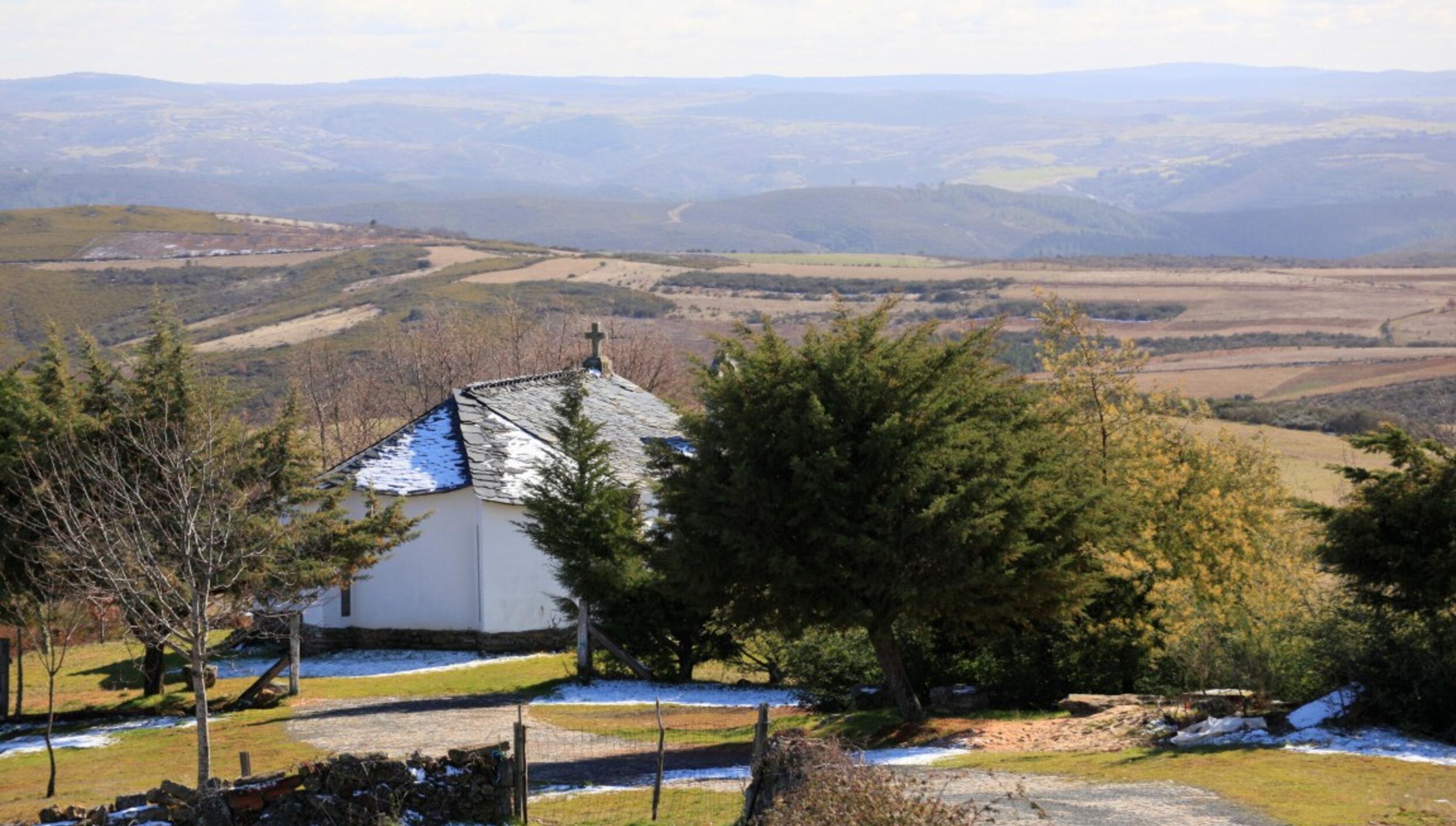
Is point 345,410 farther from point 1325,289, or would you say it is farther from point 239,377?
point 1325,289

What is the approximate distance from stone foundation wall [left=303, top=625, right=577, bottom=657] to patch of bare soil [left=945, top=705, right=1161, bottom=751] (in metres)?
14.3

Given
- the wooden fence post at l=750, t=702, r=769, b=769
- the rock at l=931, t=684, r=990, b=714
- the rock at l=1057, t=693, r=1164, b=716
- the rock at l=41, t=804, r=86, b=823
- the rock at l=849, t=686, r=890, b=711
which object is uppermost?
the wooden fence post at l=750, t=702, r=769, b=769

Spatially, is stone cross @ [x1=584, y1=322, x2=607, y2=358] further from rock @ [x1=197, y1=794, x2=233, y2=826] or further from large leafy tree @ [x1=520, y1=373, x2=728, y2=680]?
rock @ [x1=197, y1=794, x2=233, y2=826]

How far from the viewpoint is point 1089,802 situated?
14781mm

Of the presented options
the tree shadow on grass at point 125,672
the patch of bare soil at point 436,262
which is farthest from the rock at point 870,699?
the patch of bare soil at point 436,262

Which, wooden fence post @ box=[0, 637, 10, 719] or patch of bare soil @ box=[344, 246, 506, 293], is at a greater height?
patch of bare soil @ box=[344, 246, 506, 293]

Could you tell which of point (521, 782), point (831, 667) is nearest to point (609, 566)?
point (831, 667)

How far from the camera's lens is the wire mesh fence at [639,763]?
647 inches

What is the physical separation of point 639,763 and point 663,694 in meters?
6.24

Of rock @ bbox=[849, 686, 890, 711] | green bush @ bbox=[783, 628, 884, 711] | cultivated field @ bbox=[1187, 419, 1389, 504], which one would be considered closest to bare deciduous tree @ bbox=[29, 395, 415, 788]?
green bush @ bbox=[783, 628, 884, 711]

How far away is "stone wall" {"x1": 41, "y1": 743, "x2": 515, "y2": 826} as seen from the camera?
582 inches

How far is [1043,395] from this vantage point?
Result: 23453 mm

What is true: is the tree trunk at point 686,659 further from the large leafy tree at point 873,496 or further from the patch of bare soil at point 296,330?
the patch of bare soil at point 296,330

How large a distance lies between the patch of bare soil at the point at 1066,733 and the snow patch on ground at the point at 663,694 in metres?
5.13
